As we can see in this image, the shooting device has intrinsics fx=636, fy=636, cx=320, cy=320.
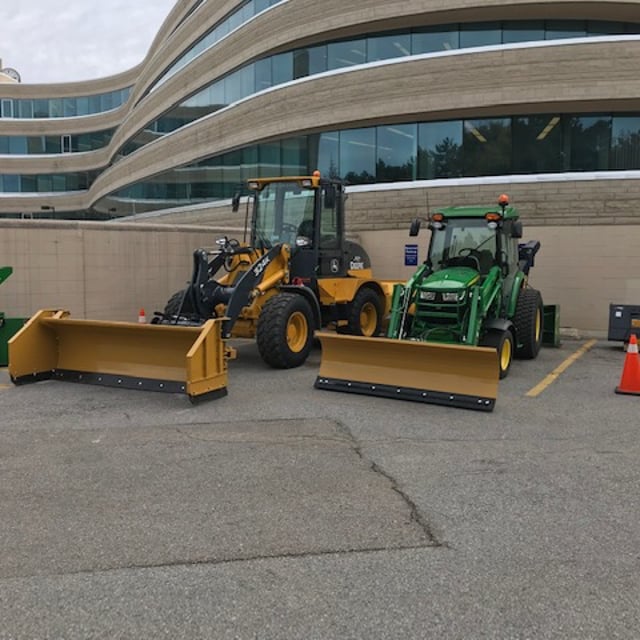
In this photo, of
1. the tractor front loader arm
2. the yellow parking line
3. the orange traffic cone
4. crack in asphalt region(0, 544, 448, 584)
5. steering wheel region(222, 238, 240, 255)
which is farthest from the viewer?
steering wheel region(222, 238, 240, 255)

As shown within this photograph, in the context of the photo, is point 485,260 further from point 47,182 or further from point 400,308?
point 47,182

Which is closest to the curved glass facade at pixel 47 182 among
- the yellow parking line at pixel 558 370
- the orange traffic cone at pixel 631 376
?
the yellow parking line at pixel 558 370

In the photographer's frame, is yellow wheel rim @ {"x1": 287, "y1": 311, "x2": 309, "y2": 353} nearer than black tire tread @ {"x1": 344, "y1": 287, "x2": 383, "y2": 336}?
Yes

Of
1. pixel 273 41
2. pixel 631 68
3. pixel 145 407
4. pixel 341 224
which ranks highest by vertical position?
pixel 273 41

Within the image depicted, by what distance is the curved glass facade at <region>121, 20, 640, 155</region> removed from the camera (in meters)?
16.8

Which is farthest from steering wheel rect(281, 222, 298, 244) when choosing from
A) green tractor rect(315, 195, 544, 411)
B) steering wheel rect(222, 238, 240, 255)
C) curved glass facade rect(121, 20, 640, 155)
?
curved glass facade rect(121, 20, 640, 155)

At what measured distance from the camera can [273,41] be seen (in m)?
20.7

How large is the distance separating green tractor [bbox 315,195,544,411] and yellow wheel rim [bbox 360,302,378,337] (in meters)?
2.07

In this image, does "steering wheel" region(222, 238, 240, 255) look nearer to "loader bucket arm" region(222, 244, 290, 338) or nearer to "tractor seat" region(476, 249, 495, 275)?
"loader bucket arm" region(222, 244, 290, 338)

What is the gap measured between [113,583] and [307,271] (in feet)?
25.9

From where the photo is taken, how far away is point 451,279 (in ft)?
31.6

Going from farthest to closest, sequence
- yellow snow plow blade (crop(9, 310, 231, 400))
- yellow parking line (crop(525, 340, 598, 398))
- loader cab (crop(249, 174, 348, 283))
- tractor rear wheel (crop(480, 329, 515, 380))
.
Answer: loader cab (crop(249, 174, 348, 283)), tractor rear wheel (crop(480, 329, 515, 380)), yellow parking line (crop(525, 340, 598, 398)), yellow snow plow blade (crop(9, 310, 231, 400))

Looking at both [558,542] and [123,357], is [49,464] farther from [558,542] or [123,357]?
[558,542]

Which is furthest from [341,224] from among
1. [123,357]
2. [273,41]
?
[273,41]
